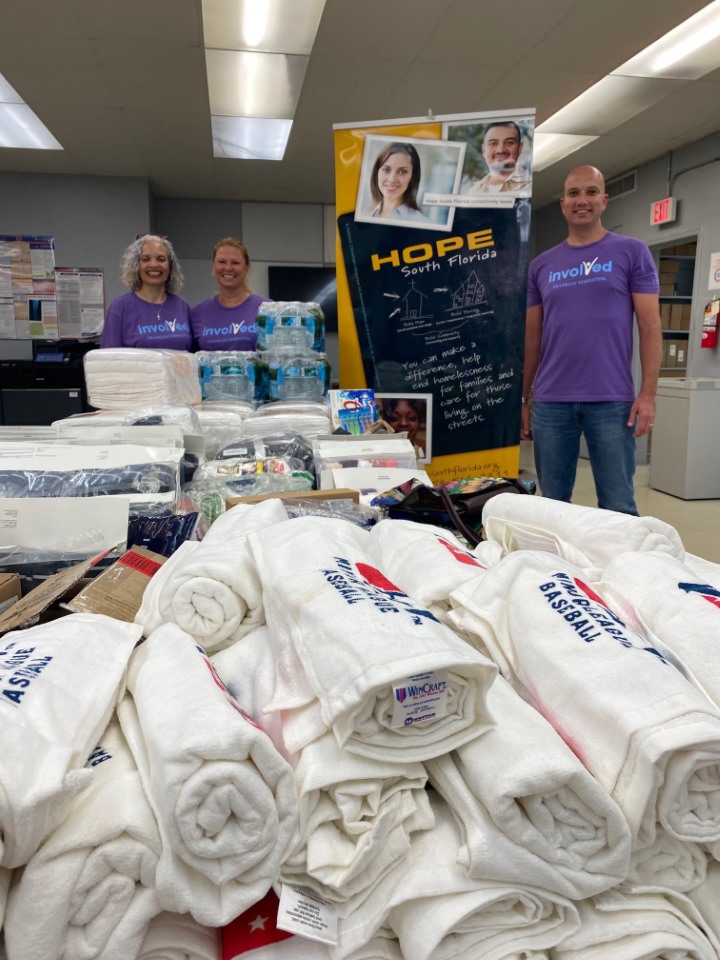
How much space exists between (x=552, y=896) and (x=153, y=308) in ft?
9.58

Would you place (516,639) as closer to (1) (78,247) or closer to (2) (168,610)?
(2) (168,610)

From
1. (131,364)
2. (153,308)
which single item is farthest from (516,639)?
(153,308)

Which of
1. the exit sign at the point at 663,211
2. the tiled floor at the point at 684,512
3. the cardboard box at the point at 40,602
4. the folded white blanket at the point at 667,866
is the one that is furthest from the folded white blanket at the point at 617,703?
the exit sign at the point at 663,211

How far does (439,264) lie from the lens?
2.56 m

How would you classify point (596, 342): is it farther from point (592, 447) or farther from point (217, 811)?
point (217, 811)

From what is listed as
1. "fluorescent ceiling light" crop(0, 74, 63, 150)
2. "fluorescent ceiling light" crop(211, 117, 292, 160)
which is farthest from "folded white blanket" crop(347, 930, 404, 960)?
"fluorescent ceiling light" crop(211, 117, 292, 160)

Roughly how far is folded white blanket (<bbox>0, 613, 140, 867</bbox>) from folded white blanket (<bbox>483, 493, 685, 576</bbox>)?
2.24ft

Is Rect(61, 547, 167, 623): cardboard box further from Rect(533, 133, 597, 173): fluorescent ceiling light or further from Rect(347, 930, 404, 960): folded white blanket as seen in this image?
Rect(533, 133, 597, 173): fluorescent ceiling light

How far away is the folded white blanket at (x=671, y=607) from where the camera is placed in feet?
2.39

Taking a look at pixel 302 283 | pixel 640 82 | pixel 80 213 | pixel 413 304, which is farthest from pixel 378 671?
pixel 302 283

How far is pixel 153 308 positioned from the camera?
118 inches

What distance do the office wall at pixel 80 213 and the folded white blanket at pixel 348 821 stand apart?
7.11 metres

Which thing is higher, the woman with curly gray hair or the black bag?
the woman with curly gray hair

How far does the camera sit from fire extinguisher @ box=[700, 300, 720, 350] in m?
5.63
